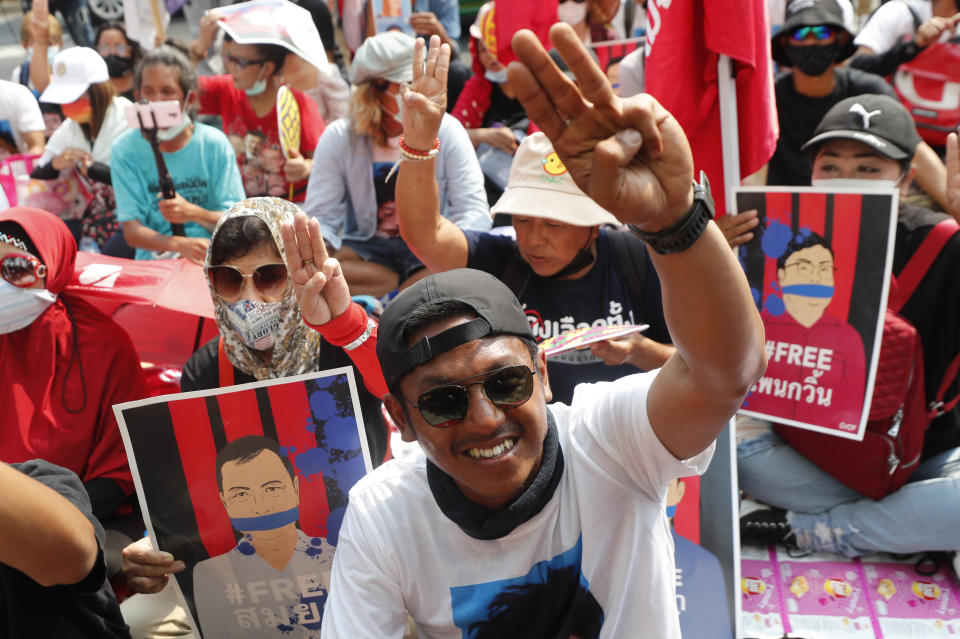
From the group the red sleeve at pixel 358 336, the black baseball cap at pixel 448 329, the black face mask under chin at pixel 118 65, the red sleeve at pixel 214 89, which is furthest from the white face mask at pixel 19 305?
the black face mask under chin at pixel 118 65

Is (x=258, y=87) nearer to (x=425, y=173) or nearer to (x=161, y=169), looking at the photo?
(x=161, y=169)

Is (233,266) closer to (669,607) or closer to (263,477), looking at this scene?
(263,477)

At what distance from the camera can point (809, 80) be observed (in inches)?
192

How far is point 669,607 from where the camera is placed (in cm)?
171

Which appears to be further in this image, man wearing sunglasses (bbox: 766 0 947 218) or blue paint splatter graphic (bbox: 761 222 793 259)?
man wearing sunglasses (bbox: 766 0 947 218)

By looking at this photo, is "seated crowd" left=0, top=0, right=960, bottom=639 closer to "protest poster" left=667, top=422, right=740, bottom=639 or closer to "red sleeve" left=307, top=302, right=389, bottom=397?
"red sleeve" left=307, top=302, right=389, bottom=397

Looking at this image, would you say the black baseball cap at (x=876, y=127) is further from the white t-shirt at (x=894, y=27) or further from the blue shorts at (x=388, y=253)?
the white t-shirt at (x=894, y=27)

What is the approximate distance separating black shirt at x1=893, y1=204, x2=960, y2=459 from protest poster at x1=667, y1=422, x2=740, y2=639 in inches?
36.2

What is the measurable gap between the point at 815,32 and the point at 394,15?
3.10m

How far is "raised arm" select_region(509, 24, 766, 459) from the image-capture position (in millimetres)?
1216

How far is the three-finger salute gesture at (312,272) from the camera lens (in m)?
2.22

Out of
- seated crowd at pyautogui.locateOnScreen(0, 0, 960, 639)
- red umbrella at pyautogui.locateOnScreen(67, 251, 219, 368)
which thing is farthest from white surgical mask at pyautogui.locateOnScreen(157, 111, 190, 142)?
red umbrella at pyautogui.locateOnScreen(67, 251, 219, 368)

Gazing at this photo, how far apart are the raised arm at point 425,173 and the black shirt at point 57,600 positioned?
4.13 feet

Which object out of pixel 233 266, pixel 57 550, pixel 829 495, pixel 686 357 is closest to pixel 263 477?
pixel 57 550
